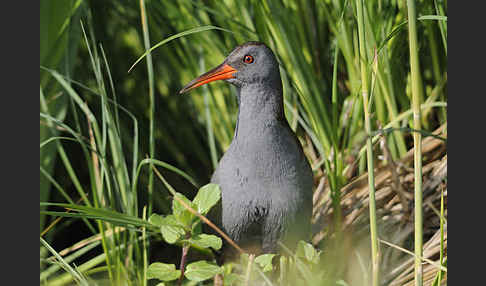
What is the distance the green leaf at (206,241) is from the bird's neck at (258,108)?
0.94ft

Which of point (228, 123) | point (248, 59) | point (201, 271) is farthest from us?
point (228, 123)

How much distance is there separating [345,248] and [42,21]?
1193mm

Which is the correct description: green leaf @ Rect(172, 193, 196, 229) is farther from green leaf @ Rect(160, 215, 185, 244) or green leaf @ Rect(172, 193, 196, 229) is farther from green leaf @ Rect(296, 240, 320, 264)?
green leaf @ Rect(296, 240, 320, 264)

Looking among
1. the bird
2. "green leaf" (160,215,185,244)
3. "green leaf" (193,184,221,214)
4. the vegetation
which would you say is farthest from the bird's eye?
"green leaf" (160,215,185,244)

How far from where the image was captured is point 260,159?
60.4 inches

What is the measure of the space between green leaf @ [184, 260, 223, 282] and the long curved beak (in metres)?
0.47

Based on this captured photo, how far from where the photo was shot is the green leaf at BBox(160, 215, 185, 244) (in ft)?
4.74

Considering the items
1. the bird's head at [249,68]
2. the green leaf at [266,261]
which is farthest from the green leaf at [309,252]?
the bird's head at [249,68]

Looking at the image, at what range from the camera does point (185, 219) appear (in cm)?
149

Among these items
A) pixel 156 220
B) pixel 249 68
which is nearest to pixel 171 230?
pixel 156 220

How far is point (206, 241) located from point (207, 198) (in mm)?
120

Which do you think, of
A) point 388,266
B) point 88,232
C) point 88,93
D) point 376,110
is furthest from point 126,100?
point 388,266

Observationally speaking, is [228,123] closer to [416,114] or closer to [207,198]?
[207,198]

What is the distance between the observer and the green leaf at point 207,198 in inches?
59.5
